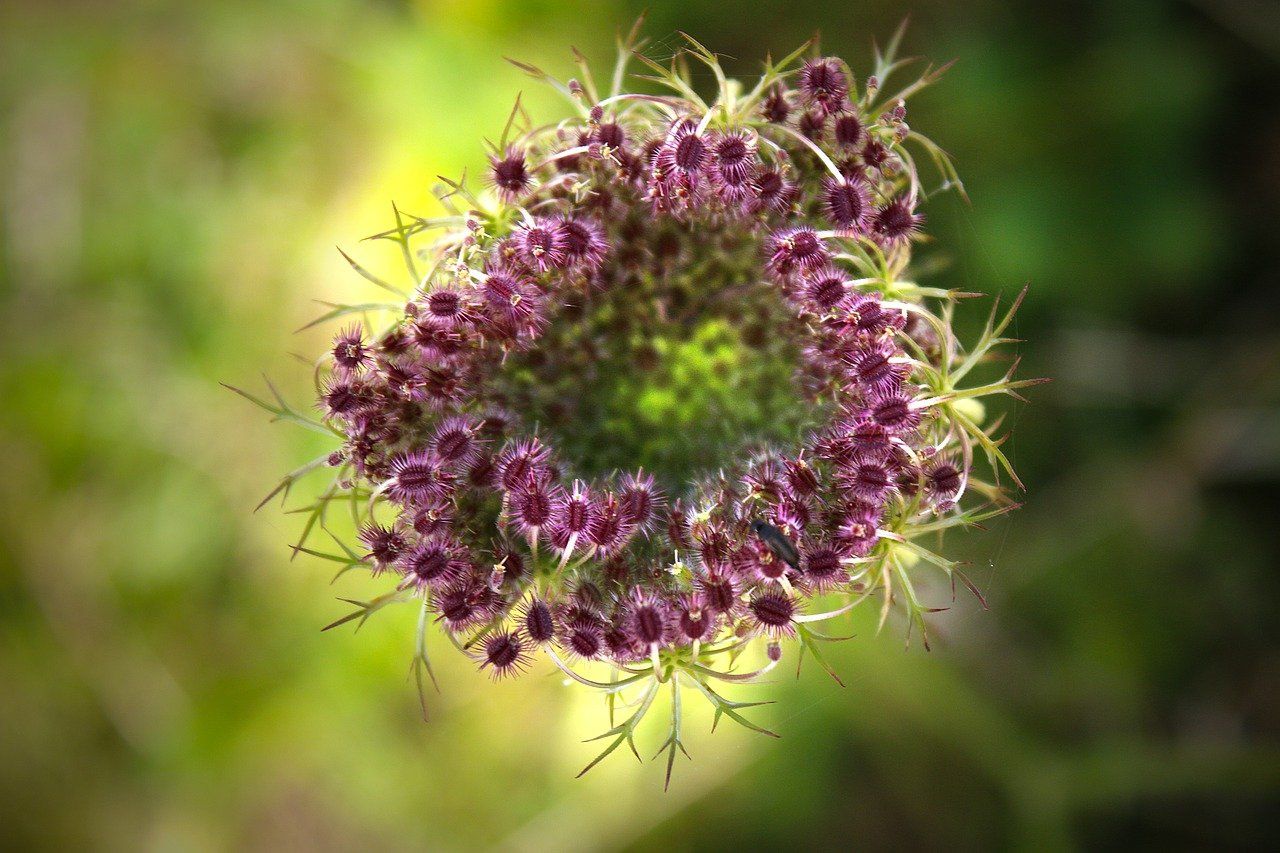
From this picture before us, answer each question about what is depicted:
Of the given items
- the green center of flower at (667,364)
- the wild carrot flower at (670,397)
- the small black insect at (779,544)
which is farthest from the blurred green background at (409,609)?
the small black insect at (779,544)

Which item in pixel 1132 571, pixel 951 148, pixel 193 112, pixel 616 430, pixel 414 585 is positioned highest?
pixel 193 112

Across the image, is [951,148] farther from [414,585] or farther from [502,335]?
[414,585]

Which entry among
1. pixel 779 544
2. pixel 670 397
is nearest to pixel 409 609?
pixel 670 397

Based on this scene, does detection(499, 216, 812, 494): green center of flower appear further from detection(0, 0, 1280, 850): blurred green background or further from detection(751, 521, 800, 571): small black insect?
detection(0, 0, 1280, 850): blurred green background

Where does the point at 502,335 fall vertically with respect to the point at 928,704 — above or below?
above

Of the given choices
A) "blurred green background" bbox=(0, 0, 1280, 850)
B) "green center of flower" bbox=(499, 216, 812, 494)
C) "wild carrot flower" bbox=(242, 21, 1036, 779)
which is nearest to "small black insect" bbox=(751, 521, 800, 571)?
"wild carrot flower" bbox=(242, 21, 1036, 779)

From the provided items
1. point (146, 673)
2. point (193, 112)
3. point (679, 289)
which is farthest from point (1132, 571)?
point (193, 112)

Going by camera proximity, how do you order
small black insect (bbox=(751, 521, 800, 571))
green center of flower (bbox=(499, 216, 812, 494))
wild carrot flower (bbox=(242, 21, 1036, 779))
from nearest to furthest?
small black insect (bbox=(751, 521, 800, 571)), wild carrot flower (bbox=(242, 21, 1036, 779)), green center of flower (bbox=(499, 216, 812, 494))

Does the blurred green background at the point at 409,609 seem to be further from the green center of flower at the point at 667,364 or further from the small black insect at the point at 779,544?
the small black insect at the point at 779,544
